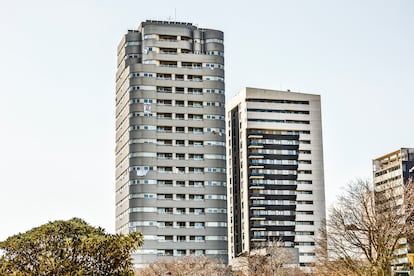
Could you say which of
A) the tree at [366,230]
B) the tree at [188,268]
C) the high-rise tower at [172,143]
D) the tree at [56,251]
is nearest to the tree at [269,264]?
the tree at [188,268]

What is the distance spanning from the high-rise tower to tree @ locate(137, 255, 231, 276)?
15377 millimetres

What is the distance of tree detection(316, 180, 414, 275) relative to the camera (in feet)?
202

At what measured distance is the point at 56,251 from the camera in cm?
4009

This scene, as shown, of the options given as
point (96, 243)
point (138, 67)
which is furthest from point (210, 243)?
point (96, 243)

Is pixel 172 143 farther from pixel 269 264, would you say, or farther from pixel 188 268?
pixel 269 264

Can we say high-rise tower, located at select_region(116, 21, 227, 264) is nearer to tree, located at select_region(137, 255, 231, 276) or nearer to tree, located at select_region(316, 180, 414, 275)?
tree, located at select_region(137, 255, 231, 276)

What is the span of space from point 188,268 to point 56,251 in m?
87.4

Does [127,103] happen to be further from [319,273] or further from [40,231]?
[40,231]

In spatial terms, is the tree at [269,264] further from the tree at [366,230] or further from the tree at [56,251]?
the tree at [56,251]

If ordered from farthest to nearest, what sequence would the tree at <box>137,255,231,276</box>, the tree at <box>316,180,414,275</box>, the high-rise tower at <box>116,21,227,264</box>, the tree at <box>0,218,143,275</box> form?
the high-rise tower at <box>116,21,227,264</box> < the tree at <box>137,255,231,276</box> < the tree at <box>316,180,414,275</box> < the tree at <box>0,218,143,275</box>

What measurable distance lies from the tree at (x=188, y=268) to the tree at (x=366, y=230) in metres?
54.6

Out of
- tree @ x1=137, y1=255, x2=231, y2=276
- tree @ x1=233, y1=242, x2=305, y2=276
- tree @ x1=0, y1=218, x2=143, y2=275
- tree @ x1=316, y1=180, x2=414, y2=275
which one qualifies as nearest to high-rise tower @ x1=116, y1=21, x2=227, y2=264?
tree @ x1=137, y1=255, x2=231, y2=276

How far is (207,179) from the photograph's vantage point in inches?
6186

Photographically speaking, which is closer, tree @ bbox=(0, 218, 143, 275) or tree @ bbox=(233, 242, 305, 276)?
tree @ bbox=(0, 218, 143, 275)
